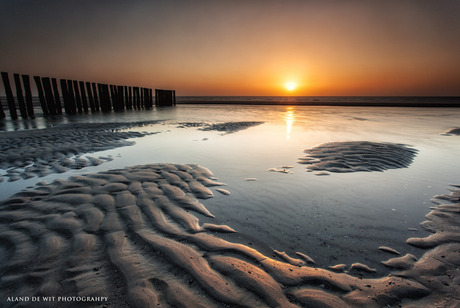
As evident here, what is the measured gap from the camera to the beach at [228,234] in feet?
5.12

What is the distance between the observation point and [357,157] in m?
5.27

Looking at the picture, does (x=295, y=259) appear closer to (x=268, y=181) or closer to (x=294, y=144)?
(x=268, y=181)

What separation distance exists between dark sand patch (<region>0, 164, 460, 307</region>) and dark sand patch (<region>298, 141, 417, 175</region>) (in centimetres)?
190

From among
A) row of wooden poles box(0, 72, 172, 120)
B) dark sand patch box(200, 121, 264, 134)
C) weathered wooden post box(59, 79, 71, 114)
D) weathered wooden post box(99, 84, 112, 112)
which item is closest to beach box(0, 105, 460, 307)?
dark sand patch box(200, 121, 264, 134)

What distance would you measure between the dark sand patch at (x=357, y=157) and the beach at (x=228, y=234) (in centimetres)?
8

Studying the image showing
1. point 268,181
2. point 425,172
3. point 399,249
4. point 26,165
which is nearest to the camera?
point 399,249

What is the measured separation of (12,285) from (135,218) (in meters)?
1.07

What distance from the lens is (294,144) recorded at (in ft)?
22.9

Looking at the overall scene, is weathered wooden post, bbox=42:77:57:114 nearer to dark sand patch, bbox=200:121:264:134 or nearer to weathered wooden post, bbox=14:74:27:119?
weathered wooden post, bbox=14:74:27:119

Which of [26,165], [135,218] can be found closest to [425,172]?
[135,218]

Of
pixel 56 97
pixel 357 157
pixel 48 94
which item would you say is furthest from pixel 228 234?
pixel 48 94

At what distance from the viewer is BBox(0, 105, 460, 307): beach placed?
156cm

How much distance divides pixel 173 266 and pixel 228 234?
669mm

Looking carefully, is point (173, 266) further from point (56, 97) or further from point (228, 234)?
point (56, 97)
